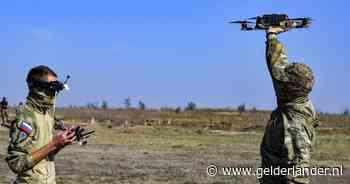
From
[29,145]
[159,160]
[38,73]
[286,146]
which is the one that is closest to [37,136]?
[29,145]

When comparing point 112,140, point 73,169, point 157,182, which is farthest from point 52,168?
point 112,140

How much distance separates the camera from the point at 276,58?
6152 millimetres

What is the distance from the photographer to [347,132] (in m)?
44.9

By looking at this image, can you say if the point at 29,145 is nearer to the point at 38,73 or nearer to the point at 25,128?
the point at 25,128

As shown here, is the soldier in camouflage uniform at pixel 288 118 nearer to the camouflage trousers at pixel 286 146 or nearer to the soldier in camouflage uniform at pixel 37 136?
the camouflage trousers at pixel 286 146

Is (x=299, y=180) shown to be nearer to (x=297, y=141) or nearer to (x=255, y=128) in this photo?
(x=297, y=141)

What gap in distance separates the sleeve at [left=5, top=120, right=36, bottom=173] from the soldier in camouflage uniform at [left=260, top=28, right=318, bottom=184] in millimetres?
1911

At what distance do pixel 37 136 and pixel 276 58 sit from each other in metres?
2.05

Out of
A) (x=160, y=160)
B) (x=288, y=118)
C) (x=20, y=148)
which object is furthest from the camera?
(x=160, y=160)

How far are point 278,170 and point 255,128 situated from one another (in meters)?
43.1

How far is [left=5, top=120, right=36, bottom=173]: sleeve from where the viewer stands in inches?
225

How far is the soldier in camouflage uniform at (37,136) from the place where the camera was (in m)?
5.71

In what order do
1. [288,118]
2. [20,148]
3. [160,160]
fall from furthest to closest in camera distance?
1. [160,160]
2. [288,118]
3. [20,148]

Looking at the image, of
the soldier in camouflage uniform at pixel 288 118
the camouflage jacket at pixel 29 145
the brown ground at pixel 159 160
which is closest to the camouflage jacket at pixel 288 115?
the soldier in camouflage uniform at pixel 288 118
